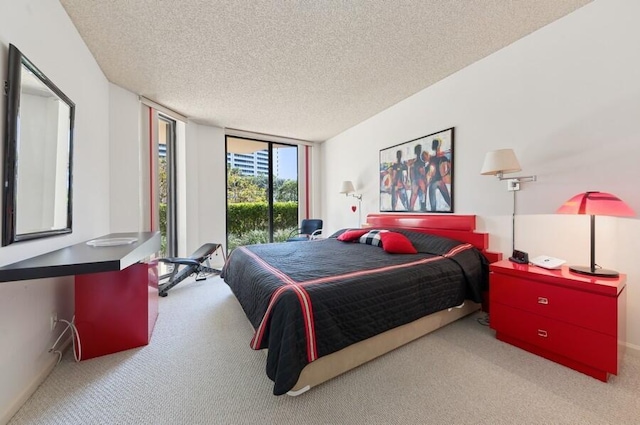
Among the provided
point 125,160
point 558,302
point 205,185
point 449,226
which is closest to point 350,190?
point 449,226

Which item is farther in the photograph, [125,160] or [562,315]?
[125,160]

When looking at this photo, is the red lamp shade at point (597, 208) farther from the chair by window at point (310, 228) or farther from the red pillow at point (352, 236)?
the chair by window at point (310, 228)

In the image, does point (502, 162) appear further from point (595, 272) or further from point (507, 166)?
point (595, 272)

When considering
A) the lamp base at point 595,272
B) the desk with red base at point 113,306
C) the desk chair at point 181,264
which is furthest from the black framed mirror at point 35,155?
the lamp base at point 595,272

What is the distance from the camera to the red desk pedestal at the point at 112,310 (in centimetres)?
191

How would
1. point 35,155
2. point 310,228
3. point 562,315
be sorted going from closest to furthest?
point 35,155, point 562,315, point 310,228

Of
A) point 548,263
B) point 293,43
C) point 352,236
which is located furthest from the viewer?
point 352,236

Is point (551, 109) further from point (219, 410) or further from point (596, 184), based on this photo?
point (219, 410)

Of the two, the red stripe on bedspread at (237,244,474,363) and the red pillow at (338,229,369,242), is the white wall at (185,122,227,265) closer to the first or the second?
the red pillow at (338,229,369,242)

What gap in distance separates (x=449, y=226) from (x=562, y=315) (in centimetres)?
136

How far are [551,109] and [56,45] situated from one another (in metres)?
4.18

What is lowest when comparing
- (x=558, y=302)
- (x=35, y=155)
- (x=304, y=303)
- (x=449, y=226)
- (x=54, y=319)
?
(x=54, y=319)

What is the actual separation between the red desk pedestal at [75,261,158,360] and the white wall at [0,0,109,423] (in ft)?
0.61

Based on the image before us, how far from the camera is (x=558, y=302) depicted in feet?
5.84
